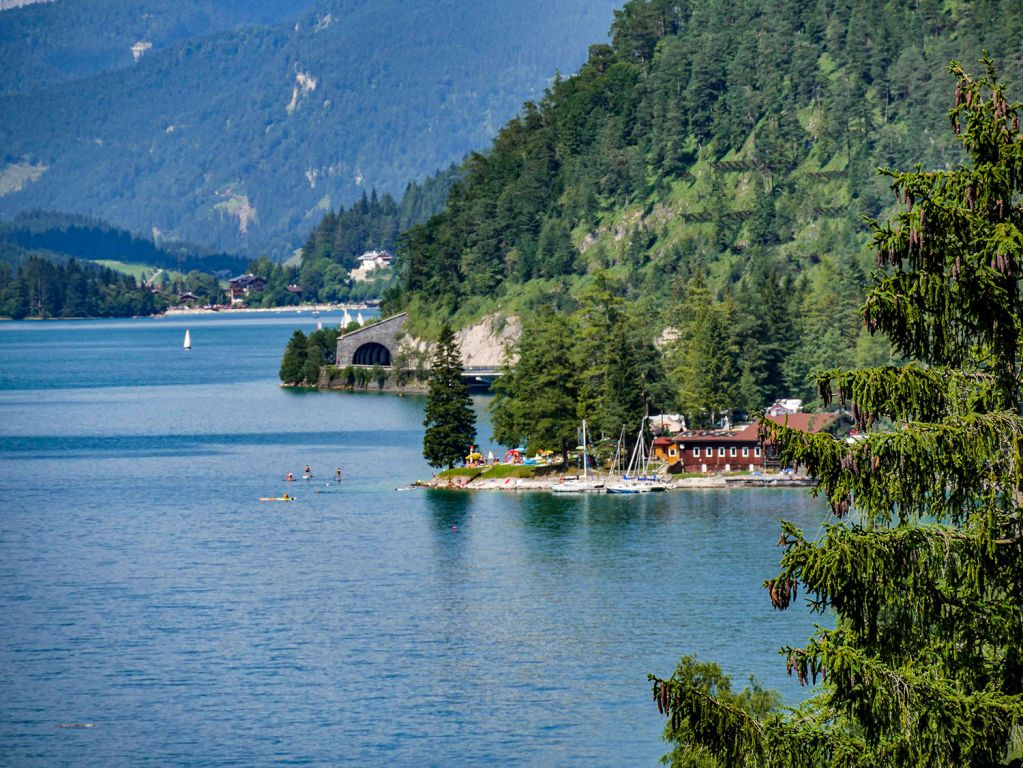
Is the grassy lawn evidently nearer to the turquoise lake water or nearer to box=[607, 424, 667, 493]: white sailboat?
the turquoise lake water

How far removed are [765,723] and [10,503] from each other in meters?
101

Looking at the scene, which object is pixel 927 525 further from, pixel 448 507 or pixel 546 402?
pixel 546 402

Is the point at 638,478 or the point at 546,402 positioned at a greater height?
the point at 546,402

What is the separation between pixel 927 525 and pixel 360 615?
187 feet

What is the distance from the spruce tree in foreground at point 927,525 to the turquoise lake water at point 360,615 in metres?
32.9

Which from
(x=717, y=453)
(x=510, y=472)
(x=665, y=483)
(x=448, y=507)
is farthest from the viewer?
(x=717, y=453)

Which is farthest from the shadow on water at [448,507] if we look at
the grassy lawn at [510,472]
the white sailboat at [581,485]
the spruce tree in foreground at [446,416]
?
the white sailboat at [581,485]

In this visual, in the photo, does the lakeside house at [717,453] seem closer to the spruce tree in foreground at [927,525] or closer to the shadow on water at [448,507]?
the shadow on water at [448,507]

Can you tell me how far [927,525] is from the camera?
21375 mm

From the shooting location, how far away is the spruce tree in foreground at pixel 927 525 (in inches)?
818

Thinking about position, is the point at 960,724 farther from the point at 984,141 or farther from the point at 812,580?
the point at 984,141

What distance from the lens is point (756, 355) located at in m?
147

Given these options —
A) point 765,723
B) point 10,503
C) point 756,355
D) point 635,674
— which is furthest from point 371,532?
point 765,723

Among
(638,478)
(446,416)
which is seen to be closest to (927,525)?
(638,478)
